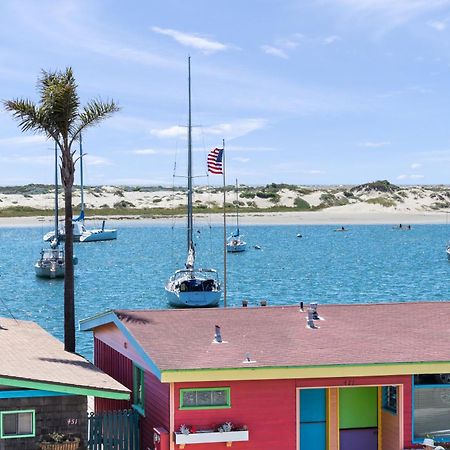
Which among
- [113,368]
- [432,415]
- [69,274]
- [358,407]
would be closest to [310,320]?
[358,407]

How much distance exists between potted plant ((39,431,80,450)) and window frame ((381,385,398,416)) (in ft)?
21.7

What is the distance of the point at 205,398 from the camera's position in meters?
19.2

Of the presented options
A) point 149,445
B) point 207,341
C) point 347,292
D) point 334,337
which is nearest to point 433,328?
point 334,337

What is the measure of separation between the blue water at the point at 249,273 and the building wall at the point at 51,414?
2858cm

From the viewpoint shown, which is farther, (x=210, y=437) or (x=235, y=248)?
(x=235, y=248)

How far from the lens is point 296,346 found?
2062 cm

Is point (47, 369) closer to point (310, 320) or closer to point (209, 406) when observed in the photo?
point (209, 406)

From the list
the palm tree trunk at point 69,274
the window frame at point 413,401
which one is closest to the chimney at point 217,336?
the window frame at point 413,401

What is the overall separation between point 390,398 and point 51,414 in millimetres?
7178

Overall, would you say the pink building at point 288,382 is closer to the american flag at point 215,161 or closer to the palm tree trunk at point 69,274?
the palm tree trunk at point 69,274

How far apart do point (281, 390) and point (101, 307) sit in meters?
59.3

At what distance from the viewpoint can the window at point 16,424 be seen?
1872 cm

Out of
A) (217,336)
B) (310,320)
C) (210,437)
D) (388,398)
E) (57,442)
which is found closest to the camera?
(57,442)

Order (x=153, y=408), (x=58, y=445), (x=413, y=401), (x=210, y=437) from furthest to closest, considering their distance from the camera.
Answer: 1. (x=153, y=408)
2. (x=413, y=401)
3. (x=210, y=437)
4. (x=58, y=445)
